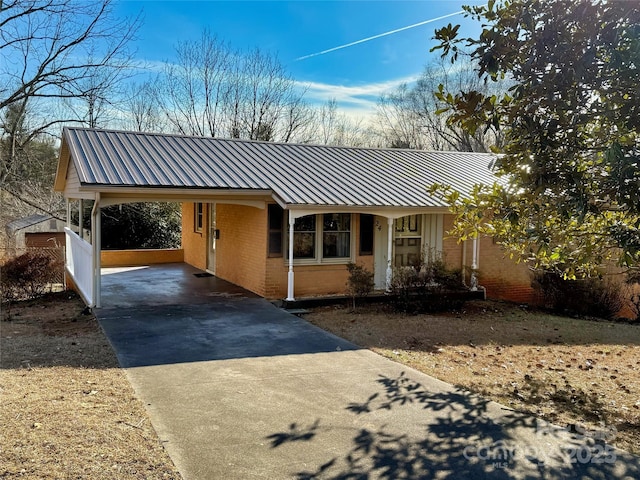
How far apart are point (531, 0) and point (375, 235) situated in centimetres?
879

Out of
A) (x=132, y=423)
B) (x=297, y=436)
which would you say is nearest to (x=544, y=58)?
(x=297, y=436)

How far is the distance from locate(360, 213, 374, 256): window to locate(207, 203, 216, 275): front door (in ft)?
16.6

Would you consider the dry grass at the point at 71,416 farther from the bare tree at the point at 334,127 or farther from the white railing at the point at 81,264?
the bare tree at the point at 334,127

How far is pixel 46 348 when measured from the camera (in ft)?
26.0

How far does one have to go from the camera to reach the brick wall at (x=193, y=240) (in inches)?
682

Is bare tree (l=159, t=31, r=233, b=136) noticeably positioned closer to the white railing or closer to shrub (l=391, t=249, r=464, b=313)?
the white railing

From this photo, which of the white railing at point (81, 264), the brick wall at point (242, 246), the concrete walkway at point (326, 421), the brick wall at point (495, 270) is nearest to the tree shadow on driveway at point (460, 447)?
the concrete walkway at point (326, 421)

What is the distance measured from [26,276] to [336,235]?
25.0 ft

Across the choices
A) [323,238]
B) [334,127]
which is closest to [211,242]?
[323,238]

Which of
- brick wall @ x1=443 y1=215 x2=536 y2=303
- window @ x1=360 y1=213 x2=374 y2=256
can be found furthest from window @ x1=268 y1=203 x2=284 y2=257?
brick wall @ x1=443 y1=215 x2=536 y2=303

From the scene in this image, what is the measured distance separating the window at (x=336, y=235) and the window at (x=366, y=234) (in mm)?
345

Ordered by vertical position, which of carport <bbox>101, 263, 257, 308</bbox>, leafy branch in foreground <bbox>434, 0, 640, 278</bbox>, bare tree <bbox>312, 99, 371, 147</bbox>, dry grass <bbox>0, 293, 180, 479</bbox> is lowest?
dry grass <bbox>0, 293, 180, 479</bbox>

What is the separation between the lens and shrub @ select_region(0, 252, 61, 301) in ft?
40.8

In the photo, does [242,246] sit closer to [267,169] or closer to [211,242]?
[267,169]
